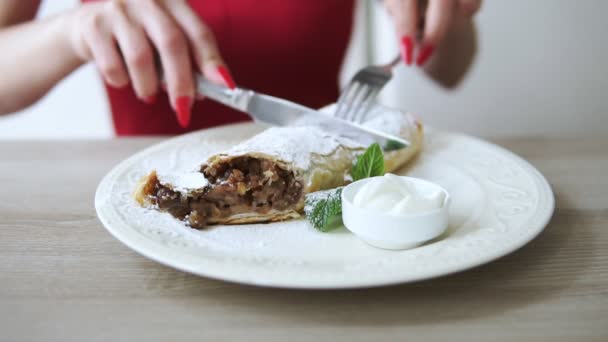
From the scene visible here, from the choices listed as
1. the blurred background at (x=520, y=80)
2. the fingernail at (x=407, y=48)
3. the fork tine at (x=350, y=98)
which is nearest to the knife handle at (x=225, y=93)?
the fork tine at (x=350, y=98)

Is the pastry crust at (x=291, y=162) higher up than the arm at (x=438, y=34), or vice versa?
the arm at (x=438, y=34)

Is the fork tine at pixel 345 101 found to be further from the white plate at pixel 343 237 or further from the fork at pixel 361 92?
the white plate at pixel 343 237

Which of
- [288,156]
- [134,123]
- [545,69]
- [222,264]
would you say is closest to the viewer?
[222,264]

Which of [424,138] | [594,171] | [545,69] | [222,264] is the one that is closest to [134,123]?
[424,138]

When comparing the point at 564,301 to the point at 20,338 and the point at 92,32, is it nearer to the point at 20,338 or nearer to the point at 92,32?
the point at 20,338

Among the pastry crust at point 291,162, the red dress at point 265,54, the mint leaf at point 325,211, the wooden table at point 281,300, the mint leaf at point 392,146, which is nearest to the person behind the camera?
the wooden table at point 281,300

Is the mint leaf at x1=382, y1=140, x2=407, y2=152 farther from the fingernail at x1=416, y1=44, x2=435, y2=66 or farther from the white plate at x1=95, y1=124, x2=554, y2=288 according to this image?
the fingernail at x1=416, y1=44, x2=435, y2=66

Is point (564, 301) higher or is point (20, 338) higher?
point (564, 301)

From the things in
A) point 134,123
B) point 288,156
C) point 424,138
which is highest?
point 288,156
